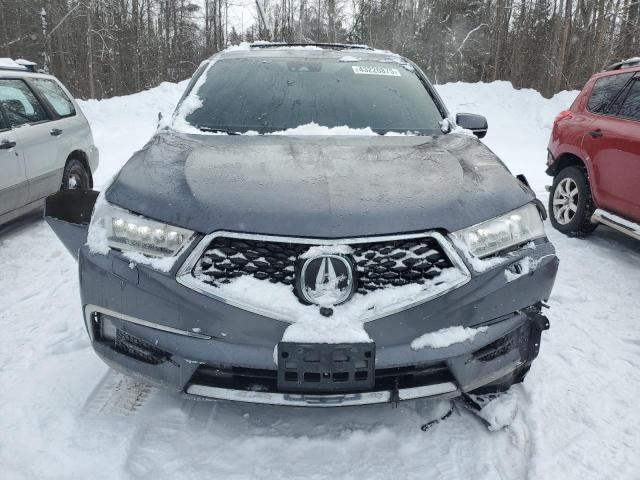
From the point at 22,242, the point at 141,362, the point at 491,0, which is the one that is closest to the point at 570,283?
the point at 141,362

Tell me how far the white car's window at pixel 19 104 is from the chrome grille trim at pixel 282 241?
3872 millimetres

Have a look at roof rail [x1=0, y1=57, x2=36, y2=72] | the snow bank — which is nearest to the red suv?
the snow bank

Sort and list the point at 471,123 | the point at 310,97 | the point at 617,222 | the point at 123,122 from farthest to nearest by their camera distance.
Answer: the point at 123,122
the point at 617,222
the point at 471,123
the point at 310,97

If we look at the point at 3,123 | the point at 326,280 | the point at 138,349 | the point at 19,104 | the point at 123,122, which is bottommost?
the point at 123,122

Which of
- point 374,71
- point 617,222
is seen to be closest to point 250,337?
point 374,71

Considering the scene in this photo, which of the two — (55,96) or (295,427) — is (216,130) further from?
(55,96)

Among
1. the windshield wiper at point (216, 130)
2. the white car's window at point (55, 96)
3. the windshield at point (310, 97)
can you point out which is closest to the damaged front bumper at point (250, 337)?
the windshield wiper at point (216, 130)

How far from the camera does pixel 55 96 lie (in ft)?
18.9

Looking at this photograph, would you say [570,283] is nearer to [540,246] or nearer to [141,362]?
[540,246]

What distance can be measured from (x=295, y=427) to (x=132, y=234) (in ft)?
3.63

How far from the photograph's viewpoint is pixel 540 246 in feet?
7.48

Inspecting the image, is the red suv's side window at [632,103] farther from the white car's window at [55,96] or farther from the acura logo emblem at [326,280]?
the white car's window at [55,96]

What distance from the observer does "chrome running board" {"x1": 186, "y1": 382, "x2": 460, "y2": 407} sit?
6.32ft

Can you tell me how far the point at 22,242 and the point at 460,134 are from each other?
13.4 ft
